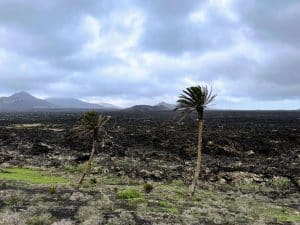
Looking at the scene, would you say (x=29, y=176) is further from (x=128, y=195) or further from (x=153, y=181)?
(x=128, y=195)

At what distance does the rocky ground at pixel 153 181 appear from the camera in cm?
4096

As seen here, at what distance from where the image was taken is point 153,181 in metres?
66.3

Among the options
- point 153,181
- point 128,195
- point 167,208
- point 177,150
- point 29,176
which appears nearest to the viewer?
point 167,208

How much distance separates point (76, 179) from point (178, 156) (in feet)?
87.4

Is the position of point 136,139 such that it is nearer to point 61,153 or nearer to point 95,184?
point 61,153

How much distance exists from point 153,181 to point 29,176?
16.4m

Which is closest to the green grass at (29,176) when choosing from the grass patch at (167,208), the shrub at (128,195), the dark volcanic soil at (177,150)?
the dark volcanic soil at (177,150)

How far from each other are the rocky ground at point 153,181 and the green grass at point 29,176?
0.98m

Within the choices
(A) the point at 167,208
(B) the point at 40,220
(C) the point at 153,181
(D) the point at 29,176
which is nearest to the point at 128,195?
(A) the point at 167,208

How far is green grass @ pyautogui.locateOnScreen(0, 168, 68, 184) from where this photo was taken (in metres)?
61.2

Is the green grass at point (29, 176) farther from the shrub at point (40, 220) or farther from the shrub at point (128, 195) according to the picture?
the shrub at point (40, 220)

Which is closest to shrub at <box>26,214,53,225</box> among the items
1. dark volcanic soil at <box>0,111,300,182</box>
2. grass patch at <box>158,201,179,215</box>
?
grass patch at <box>158,201,179,215</box>

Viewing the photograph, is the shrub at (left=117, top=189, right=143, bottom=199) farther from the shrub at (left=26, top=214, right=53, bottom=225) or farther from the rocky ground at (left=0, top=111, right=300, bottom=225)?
the shrub at (left=26, top=214, right=53, bottom=225)

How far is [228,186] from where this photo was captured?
2516 inches
